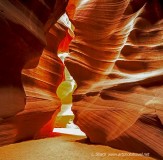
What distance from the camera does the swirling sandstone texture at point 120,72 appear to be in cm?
310

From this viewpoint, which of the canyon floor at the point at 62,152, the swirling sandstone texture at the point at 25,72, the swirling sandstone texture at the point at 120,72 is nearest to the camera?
the canyon floor at the point at 62,152

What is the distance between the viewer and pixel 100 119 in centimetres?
353

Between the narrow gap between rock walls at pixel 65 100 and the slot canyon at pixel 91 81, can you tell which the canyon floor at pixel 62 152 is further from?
the narrow gap between rock walls at pixel 65 100

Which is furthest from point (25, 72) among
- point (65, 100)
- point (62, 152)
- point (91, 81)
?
point (65, 100)

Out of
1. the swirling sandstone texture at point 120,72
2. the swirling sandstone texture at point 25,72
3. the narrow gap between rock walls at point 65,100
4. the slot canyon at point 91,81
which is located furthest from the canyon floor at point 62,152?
the narrow gap between rock walls at point 65,100

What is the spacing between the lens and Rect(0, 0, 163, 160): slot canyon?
10.2ft

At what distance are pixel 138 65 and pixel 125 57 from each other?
0.30 meters

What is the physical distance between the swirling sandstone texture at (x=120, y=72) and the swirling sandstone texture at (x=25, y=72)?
1.81 ft

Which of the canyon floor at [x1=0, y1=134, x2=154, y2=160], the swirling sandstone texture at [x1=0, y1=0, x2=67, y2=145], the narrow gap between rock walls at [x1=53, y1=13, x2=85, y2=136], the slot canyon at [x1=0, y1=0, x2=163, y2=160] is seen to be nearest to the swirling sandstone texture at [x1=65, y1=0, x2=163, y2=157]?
the slot canyon at [x1=0, y1=0, x2=163, y2=160]

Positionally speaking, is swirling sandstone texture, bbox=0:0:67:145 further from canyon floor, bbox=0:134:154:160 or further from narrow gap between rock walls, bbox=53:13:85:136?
narrow gap between rock walls, bbox=53:13:85:136

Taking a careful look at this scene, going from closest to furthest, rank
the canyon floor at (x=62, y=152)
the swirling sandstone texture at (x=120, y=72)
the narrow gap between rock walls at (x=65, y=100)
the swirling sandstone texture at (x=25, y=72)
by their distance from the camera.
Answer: the canyon floor at (x=62, y=152) → the swirling sandstone texture at (x=120, y=72) → the swirling sandstone texture at (x=25, y=72) → the narrow gap between rock walls at (x=65, y=100)

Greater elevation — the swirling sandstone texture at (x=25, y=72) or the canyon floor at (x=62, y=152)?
the swirling sandstone texture at (x=25, y=72)

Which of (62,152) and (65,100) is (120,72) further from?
(65,100)

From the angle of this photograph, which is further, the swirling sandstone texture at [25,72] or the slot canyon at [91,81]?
the swirling sandstone texture at [25,72]
